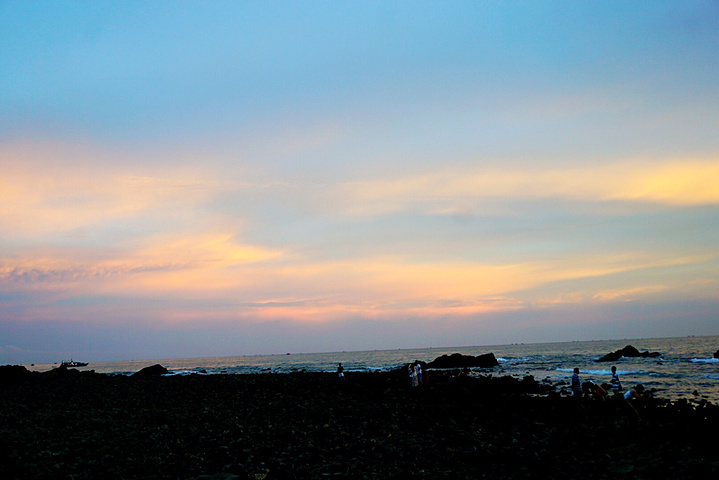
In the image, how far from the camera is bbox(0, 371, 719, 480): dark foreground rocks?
45.6ft

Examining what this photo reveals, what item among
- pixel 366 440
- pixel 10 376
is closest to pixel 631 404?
pixel 366 440

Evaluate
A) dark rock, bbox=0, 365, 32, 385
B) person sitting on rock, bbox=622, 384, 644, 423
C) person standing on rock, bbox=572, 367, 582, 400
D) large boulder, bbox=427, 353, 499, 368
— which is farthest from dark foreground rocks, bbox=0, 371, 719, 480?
large boulder, bbox=427, 353, 499, 368

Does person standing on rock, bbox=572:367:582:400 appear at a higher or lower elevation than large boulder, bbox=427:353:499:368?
higher

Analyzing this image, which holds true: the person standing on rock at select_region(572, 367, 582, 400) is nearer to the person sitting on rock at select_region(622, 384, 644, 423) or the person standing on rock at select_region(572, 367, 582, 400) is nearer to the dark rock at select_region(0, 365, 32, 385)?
the person sitting on rock at select_region(622, 384, 644, 423)

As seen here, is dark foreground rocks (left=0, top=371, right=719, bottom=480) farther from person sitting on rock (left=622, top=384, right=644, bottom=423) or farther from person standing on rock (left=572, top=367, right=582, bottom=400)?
person standing on rock (left=572, top=367, right=582, bottom=400)

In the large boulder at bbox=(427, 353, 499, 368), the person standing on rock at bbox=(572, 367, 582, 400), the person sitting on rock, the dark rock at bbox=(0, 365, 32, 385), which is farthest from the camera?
the large boulder at bbox=(427, 353, 499, 368)

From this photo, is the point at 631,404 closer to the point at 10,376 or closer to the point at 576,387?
the point at 576,387

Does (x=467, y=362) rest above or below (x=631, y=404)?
below

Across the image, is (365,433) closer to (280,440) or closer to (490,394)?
(280,440)

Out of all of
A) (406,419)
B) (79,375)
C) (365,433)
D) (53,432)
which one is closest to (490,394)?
(406,419)

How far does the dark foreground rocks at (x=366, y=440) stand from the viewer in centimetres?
1389

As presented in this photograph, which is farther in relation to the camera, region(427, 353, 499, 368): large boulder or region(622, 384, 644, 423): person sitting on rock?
region(427, 353, 499, 368): large boulder

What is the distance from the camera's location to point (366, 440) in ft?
59.5

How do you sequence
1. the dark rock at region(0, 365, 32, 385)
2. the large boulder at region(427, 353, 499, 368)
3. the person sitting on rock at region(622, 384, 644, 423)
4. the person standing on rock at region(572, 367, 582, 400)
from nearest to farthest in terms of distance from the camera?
the person sitting on rock at region(622, 384, 644, 423)
the person standing on rock at region(572, 367, 582, 400)
the dark rock at region(0, 365, 32, 385)
the large boulder at region(427, 353, 499, 368)
